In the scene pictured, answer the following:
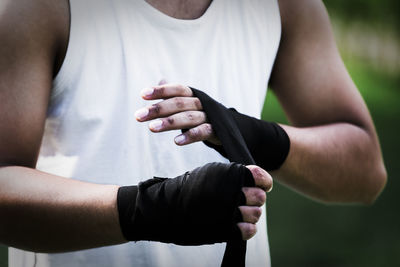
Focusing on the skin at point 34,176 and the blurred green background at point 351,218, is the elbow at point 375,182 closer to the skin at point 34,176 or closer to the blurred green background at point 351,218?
the skin at point 34,176

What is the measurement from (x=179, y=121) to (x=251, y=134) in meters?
0.30

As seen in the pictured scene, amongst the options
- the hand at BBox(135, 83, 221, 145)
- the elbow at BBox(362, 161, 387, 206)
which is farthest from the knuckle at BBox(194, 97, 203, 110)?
the elbow at BBox(362, 161, 387, 206)

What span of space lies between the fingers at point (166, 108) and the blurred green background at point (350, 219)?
354cm

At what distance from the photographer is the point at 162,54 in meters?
1.54

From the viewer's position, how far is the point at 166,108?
130 cm

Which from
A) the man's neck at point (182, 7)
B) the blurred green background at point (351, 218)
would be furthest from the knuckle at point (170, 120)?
the blurred green background at point (351, 218)

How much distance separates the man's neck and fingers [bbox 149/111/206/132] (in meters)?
0.35

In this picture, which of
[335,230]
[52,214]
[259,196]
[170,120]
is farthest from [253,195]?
[335,230]

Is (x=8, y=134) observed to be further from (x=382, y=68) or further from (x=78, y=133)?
(x=382, y=68)

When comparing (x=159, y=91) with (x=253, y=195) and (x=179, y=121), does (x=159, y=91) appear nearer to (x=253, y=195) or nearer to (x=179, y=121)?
(x=179, y=121)

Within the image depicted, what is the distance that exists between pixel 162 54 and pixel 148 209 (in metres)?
0.47

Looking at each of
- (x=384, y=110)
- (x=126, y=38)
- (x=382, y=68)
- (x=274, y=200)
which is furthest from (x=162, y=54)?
(x=382, y=68)

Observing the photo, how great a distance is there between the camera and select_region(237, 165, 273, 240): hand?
1239 millimetres

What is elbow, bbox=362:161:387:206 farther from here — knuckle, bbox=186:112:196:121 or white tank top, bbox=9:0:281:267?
knuckle, bbox=186:112:196:121
